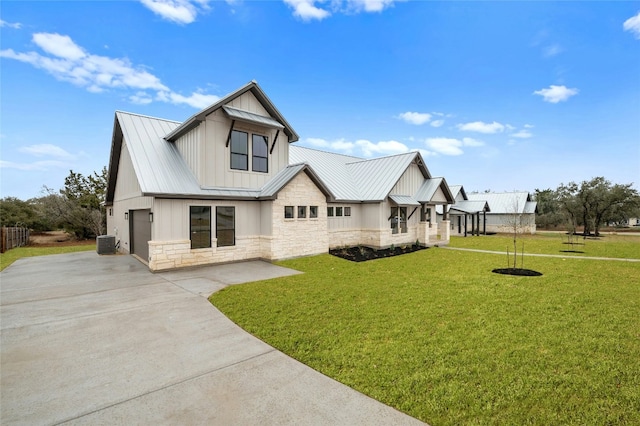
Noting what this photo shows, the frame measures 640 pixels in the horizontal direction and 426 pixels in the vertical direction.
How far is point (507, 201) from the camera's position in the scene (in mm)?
38438

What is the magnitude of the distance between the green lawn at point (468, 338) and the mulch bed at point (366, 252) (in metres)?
4.75

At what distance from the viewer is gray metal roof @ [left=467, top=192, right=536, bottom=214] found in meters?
37.2

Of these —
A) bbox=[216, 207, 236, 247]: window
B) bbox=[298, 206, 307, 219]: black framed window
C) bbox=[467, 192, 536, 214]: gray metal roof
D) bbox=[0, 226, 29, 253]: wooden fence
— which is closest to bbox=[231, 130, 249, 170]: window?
bbox=[216, 207, 236, 247]: window

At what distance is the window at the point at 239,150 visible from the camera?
13.9m

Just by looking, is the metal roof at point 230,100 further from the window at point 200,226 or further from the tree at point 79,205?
the tree at point 79,205

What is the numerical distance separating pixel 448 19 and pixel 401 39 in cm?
419

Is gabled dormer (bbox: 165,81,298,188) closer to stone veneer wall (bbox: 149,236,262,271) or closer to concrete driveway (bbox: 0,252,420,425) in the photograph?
stone veneer wall (bbox: 149,236,262,271)

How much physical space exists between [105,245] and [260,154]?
1113cm

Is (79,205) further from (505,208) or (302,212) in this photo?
(505,208)

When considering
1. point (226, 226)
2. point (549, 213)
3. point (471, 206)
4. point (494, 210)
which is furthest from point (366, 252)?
point (549, 213)

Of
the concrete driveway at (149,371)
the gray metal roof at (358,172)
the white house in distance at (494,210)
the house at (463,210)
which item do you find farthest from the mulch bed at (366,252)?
the white house in distance at (494,210)

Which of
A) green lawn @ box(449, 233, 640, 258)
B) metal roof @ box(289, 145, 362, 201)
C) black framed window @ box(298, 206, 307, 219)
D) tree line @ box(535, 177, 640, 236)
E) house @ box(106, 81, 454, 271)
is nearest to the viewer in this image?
house @ box(106, 81, 454, 271)

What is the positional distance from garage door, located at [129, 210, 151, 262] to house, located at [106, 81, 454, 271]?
0.06m

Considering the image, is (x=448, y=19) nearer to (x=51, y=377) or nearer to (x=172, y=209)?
(x=172, y=209)
